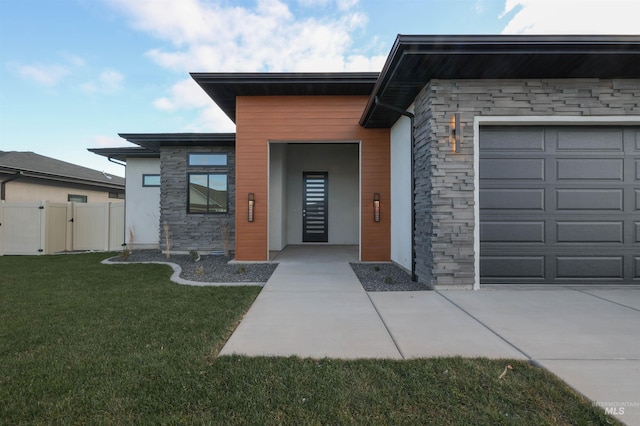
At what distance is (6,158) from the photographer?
11.8 m

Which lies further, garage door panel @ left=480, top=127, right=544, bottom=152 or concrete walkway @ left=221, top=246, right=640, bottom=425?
garage door panel @ left=480, top=127, right=544, bottom=152

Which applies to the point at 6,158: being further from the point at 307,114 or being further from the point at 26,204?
the point at 307,114

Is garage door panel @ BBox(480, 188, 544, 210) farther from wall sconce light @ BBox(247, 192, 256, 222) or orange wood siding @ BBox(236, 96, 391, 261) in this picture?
wall sconce light @ BBox(247, 192, 256, 222)

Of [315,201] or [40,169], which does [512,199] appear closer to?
[315,201]

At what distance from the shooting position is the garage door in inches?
171

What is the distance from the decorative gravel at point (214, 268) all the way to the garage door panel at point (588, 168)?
17.0 feet

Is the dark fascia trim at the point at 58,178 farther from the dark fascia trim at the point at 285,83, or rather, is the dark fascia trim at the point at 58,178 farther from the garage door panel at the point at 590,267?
the garage door panel at the point at 590,267

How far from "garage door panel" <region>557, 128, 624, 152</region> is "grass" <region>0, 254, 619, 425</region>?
3.98 metres

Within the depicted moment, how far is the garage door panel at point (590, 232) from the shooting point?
4340 millimetres

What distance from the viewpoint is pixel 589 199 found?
4.37 m

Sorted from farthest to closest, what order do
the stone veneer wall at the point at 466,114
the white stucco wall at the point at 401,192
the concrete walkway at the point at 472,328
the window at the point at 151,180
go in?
the window at the point at 151,180, the white stucco wall at the point at 401,192, the stone veneer wall at the point at 466,114, the concrete walkway at the point at 472,328

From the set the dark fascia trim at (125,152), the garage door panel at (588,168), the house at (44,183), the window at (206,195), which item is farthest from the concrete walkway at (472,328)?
the house at (44,183)

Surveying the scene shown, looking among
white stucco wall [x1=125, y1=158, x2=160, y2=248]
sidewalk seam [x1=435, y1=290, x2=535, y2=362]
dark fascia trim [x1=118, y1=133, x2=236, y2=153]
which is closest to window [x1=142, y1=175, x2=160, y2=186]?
white stucco wall [x1=125, y1=158, x2=160, y2=248]

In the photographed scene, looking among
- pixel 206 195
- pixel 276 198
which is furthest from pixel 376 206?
pixel 206 195
